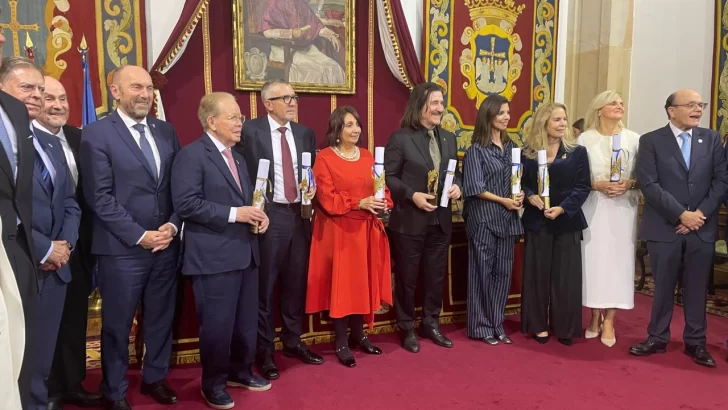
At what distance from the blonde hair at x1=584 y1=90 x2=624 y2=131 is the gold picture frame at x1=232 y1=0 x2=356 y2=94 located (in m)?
1.88

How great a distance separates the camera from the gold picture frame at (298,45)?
4.28 metres

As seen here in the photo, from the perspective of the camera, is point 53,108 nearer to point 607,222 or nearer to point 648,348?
point 607,222

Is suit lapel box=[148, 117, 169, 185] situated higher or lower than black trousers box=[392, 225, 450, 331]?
higher

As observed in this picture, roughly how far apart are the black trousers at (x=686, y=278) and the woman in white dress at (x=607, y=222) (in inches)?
9.2

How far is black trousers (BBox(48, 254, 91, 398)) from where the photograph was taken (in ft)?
8.94

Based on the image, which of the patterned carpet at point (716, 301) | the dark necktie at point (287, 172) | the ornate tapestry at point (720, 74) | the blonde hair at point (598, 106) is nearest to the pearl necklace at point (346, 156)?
the dark necktie at point (287, 172)

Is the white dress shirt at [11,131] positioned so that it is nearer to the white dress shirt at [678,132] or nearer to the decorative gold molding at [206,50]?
the decorative gold molding at [206,50]

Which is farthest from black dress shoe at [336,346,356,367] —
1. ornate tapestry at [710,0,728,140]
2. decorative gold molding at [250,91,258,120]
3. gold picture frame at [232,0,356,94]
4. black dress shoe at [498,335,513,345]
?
ornate tapestry at [710,0,728,140]

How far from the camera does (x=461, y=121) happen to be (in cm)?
512

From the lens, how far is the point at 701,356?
132 inches

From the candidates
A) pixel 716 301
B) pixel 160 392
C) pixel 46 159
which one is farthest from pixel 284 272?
pixel 716 301

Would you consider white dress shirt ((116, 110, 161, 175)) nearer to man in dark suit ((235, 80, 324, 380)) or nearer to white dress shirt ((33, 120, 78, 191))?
white dress shirt ((33, 120, 78, 191))

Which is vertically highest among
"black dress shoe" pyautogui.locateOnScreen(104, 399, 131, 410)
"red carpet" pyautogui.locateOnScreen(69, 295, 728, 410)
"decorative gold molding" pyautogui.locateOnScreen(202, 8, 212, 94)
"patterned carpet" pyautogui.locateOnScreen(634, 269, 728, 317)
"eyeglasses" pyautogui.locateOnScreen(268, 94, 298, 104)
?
"decorative gold molding" pyautogui.locateOnScreen(202, 8, 212, 94)

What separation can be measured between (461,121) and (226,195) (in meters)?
2.98
